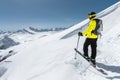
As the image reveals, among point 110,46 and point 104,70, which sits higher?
point 110,46

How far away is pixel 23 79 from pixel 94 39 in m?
5.41

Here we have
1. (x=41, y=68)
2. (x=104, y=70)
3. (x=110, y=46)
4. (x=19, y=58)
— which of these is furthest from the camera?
(x=19, y=58)

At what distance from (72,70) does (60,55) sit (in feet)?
11.0

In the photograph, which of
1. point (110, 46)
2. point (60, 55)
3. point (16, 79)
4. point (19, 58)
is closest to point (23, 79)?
point (16, 79)

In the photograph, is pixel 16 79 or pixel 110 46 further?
pixel 110 46

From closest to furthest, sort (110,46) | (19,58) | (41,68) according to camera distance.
Answer: (41,68)
(110,46)
(19,58)

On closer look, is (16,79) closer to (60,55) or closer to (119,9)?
(60,55)

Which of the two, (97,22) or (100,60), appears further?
(100,60)

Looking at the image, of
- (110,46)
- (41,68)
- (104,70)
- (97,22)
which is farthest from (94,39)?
(41,68)

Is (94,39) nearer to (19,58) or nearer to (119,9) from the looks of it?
(19,58)

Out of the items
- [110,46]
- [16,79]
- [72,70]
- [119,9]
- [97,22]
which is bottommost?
[16,79]

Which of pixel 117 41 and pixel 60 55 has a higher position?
pixel 117 41

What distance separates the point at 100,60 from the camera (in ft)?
43.4

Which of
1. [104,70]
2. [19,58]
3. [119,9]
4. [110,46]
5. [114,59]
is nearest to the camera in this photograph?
[104,70]
